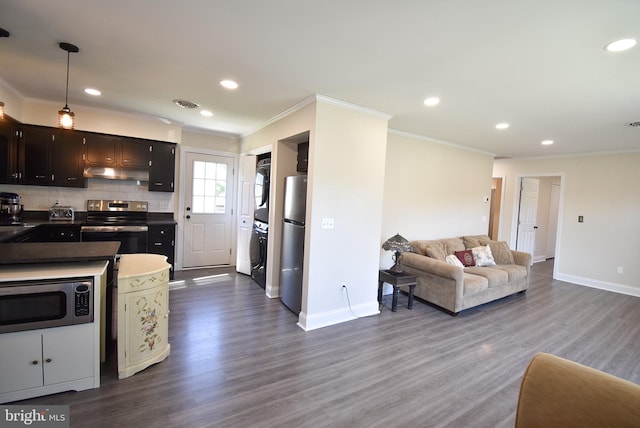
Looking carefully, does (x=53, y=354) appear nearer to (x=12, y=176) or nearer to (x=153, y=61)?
(x=153, y=61)

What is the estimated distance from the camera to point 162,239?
4.53 m

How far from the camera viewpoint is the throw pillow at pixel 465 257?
4.55m

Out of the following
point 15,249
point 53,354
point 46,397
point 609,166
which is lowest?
point 46,397

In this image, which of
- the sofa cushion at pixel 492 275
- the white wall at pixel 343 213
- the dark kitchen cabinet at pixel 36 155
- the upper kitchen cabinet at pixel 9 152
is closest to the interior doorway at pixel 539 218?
the sofa cushion at pixel 492 275

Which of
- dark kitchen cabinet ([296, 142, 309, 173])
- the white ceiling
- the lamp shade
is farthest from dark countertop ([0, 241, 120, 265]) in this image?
the lamp shade

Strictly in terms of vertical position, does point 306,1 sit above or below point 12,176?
above

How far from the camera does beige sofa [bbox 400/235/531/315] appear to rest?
3.73 meters

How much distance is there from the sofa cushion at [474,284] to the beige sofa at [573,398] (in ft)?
8.93

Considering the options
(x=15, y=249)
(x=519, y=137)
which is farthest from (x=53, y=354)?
(x=519, y=137)

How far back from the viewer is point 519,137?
455cm

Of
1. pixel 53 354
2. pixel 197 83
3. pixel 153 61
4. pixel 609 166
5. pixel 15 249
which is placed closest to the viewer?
pixel 53 354

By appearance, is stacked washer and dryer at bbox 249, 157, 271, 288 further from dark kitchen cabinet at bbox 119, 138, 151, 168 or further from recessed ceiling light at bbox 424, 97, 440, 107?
recessed ceiling light at bbox 424, 97, 440, 107

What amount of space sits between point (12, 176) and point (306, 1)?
4676mm

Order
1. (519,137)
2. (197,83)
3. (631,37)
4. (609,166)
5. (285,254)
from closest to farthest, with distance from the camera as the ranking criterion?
(631,37)
(197,83)
(285,254)
(519,137)
(609,166)
